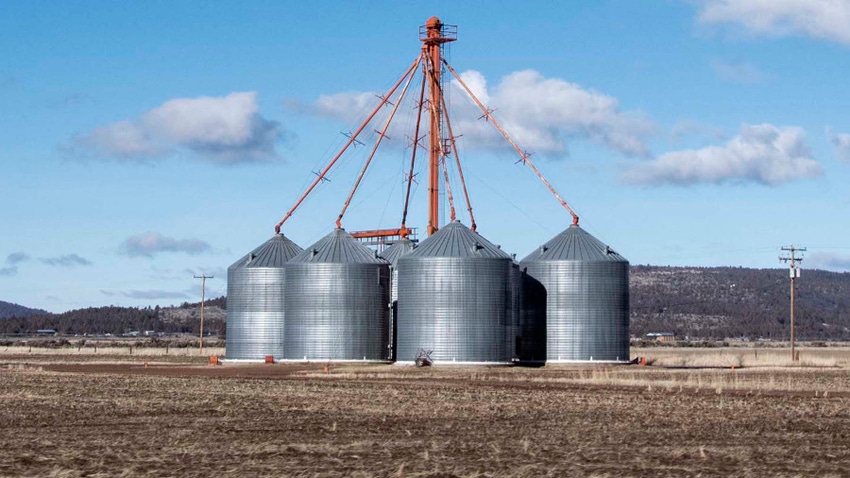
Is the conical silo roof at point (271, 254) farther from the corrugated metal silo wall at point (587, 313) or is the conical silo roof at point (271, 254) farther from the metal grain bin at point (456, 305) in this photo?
the corrugated metal silo wall at point (587, 313)

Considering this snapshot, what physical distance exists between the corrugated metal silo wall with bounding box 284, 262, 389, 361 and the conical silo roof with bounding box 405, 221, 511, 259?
5.52 metres

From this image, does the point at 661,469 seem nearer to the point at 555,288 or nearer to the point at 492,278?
the point at 492,278

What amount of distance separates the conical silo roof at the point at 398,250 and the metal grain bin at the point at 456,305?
51.9ft

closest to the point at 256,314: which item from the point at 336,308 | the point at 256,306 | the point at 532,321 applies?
the point at 256,306

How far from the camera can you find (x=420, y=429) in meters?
36.4

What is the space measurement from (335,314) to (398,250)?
15.1 m

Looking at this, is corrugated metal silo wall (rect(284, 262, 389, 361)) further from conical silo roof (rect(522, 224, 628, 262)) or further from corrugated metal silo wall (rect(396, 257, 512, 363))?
conical silo roof (rect(522, 224, 628, 262))

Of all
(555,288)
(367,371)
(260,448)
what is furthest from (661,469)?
(555,288)

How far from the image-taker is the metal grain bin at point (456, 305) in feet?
299

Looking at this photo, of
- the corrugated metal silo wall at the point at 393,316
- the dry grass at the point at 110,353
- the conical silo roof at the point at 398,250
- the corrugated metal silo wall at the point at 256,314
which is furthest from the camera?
the dry grass at the point at 110,353

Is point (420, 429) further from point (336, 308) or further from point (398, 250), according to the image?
point (398, 250)

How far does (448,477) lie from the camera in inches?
997

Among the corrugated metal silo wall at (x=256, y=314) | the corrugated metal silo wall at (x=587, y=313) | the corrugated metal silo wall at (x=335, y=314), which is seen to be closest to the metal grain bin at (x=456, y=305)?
the corrugated metal silo wall at (x=335, y=314)

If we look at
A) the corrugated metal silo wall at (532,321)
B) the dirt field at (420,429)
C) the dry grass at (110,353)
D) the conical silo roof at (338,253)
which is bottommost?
the dirt field at (420,429)
